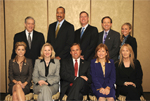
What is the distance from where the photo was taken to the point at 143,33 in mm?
5367

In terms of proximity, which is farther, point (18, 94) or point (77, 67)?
point (77, 67)

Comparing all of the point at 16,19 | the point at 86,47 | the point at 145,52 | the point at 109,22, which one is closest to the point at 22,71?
the point at 86,47

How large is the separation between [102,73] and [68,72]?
66 cm

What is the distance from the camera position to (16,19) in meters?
5.46

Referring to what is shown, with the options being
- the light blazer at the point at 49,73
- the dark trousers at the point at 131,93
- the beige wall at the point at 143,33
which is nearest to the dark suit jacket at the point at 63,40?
the light blazer at the point at 49,73

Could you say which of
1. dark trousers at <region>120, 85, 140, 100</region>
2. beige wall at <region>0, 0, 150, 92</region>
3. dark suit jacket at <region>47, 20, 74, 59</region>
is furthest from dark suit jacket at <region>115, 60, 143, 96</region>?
beige wall at <region>0, 0, 150, 92</region>

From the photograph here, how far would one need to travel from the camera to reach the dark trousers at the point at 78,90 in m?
2.97

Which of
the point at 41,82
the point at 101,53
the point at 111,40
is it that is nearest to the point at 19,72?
the point at 41,82

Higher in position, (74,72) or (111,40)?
(111,40)

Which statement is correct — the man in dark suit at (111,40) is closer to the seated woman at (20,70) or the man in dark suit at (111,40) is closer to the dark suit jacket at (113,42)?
the dark suit jacket at (113,42)

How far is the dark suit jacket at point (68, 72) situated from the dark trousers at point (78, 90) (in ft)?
0.56

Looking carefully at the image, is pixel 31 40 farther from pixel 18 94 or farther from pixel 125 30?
pixel 125 30

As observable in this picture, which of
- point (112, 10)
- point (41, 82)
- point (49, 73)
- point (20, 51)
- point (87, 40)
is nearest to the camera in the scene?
point (41, 82)

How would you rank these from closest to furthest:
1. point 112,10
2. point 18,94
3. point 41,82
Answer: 1. point 18,94
2. point 41,82
3. point 112,10
